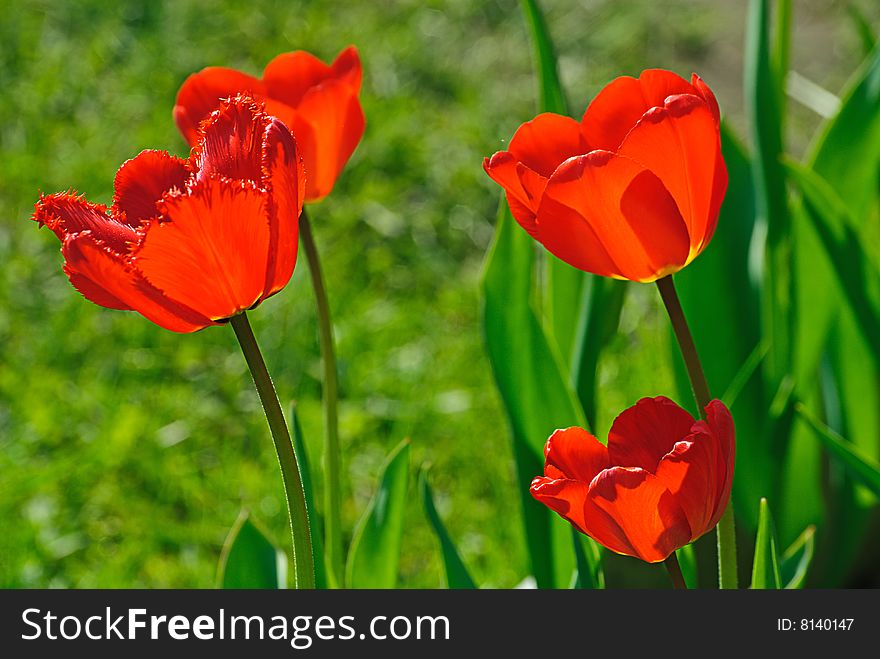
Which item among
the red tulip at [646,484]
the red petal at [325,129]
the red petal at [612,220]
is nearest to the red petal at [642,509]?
the red tulip at [646,484]

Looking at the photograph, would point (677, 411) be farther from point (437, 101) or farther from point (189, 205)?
point (437, 101)

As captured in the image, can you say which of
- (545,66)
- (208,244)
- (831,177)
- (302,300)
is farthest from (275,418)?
(302,300)

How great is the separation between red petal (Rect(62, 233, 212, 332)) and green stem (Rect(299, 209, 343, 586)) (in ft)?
0.76

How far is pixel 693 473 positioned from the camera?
0.62 meters

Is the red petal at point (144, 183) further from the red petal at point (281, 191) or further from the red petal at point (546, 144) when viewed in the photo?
the red petal at point (546, 144)

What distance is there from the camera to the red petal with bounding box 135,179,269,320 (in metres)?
0.57

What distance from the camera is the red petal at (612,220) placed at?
627mm

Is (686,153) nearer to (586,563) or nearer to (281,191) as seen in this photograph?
(281,191)

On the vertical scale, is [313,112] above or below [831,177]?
below

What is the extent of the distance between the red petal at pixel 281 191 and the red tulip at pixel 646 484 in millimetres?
178

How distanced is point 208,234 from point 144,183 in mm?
95

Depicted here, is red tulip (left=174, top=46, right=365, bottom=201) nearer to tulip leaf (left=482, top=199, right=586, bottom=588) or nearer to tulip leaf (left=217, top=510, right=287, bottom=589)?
tulip leaf (left=482, top=199, right=586, bottom=588)

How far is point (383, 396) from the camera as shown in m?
1.90

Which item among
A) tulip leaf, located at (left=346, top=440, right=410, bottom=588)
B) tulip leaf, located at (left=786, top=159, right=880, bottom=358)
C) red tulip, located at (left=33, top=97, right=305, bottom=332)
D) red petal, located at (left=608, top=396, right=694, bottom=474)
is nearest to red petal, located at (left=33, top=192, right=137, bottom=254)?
red tulip, located at (left=33, top=97, right=305, bottom=332)
